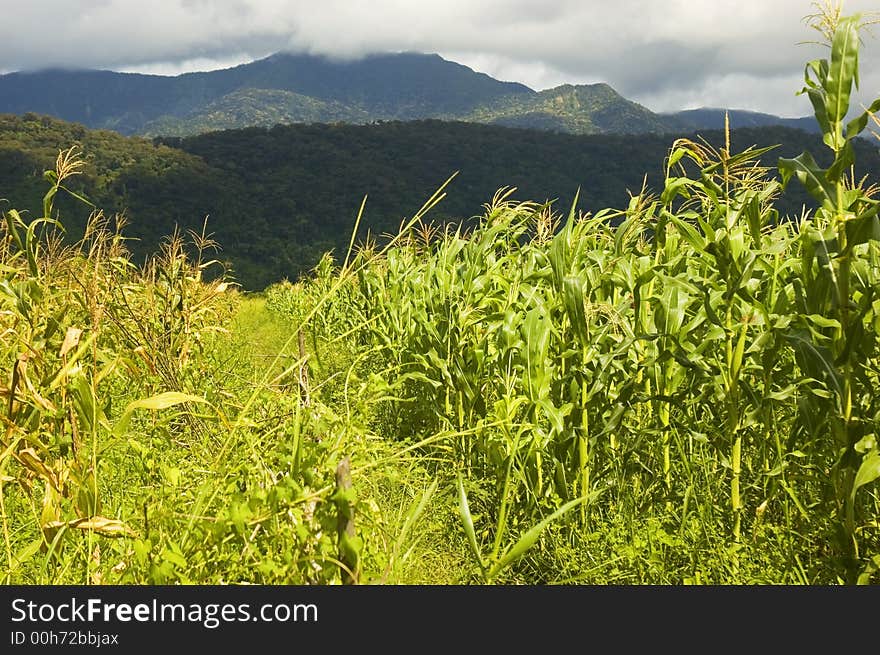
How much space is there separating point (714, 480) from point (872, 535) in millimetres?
600

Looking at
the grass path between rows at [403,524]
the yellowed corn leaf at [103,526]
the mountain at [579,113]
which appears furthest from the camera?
the mountain at [579,113]

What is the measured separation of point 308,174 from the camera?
5109cm

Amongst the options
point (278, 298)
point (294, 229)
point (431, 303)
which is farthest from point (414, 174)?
point (431, 303)

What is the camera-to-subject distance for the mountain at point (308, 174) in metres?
36.5

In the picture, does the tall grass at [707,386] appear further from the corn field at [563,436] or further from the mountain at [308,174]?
the mountain at [308,174]

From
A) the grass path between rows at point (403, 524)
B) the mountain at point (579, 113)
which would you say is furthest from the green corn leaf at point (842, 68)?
the mountain at point (579, 113)

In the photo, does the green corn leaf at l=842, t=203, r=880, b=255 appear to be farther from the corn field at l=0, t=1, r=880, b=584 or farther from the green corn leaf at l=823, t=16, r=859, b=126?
the green corn leaf at l=823, t=16, r=859, b=126

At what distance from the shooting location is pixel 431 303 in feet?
15.0

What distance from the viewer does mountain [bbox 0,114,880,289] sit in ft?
120

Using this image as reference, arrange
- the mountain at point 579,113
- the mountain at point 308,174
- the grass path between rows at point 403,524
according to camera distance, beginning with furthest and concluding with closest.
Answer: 1. the mountain at point 579,113
2. the mountain at point 308,174
3. the grass path between rows at point 403,524

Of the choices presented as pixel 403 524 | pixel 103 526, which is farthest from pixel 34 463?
pixel 403 524

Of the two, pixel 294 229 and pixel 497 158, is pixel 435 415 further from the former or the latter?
pixel 497 158

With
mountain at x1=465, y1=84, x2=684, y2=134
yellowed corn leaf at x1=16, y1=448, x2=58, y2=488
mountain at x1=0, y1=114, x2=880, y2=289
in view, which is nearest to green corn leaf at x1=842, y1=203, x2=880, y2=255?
yellowed corn leaf at x1=16, y1=448, x2=58, y2=488

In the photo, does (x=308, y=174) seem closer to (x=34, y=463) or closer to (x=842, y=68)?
(x=34, y=463)
